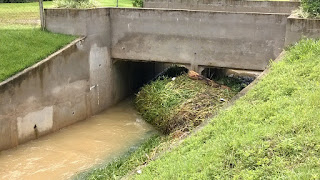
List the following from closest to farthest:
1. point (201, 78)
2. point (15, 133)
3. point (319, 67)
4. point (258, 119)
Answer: point (258, 119) < point (319, 67) < point (15, 133) < point (201, 78)

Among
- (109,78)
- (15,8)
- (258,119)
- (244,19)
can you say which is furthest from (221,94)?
(15,8)

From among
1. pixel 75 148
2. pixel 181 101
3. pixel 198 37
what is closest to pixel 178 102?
pixel 181 101

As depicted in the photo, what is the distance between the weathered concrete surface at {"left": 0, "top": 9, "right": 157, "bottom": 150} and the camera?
10.4 metres

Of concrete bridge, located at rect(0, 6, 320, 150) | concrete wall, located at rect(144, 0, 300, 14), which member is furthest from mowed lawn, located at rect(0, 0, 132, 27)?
concrete wall, located at rect(144, 0, 300, 14)

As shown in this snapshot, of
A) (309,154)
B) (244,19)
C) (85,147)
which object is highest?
(244,19)

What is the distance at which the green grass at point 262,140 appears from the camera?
4648mm

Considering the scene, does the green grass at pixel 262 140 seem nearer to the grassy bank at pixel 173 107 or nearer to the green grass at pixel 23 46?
the grassy bank at pixel 173 107

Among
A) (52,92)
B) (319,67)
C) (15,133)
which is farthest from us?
(52,92)

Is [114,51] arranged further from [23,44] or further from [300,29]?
[300,29]

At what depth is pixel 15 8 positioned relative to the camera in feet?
60.1

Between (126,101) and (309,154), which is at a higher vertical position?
(309,154)

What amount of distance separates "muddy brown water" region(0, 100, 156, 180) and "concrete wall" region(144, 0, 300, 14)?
659cm

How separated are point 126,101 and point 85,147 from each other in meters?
4.38

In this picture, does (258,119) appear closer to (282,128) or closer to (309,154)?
(282,128)
